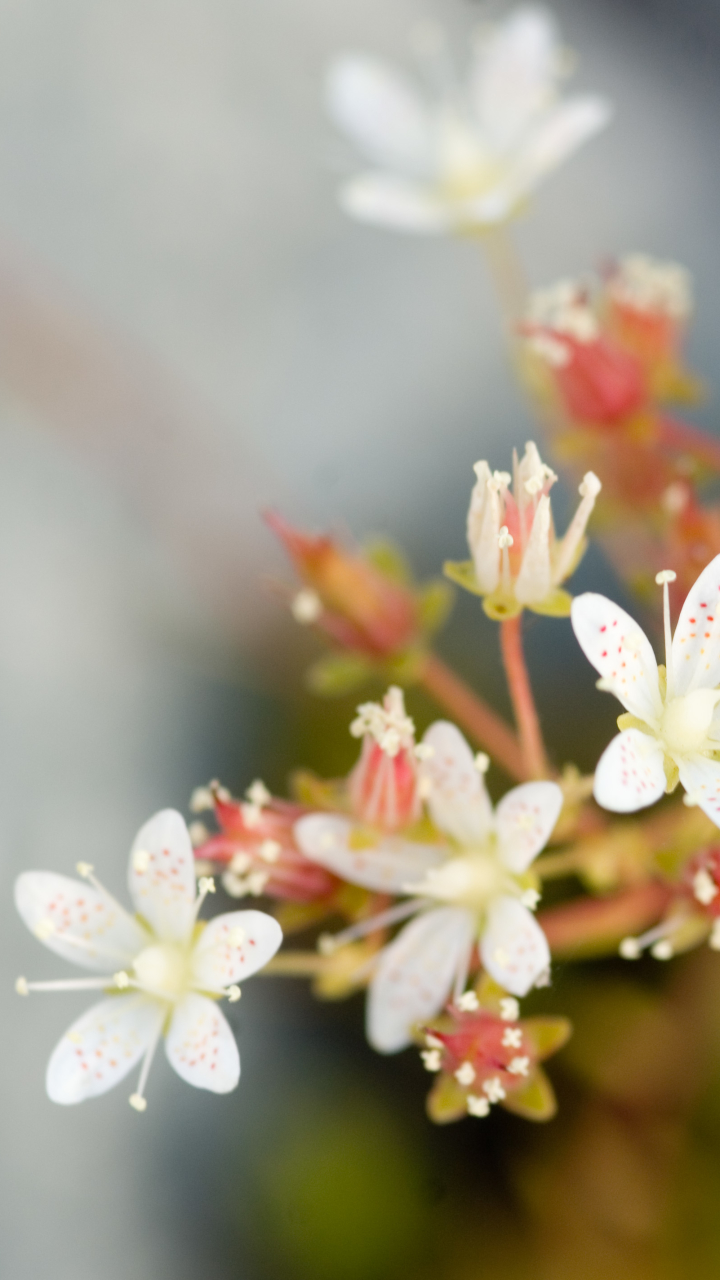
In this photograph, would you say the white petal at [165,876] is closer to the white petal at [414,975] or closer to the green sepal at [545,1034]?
the white petal at [414,975]

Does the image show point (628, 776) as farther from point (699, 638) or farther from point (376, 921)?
point (376, 921)

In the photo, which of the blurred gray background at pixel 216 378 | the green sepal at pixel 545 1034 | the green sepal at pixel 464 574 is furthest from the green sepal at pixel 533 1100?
the blurred gray background at pixel 216 378

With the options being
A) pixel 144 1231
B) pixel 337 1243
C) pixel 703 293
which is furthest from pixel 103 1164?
pixel 703 293

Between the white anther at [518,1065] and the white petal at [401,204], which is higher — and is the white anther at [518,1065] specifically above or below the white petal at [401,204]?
below

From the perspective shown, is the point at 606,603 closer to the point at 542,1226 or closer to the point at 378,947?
the point at 378,947

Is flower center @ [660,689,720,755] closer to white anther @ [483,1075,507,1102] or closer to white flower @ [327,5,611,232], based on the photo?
white anther @ [483,1075,507,1102]

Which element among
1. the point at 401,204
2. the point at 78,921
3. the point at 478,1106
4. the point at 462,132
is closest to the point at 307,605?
the point at 78,921
